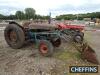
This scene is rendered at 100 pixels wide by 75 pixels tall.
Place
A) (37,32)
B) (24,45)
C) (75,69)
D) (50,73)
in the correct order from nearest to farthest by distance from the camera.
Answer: (75,69) → (50,73) → (37,32) → (24,45)

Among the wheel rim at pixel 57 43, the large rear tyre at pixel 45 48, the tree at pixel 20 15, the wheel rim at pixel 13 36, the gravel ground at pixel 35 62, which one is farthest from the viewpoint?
the tree at pixel 20 15

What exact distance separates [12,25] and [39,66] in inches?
139

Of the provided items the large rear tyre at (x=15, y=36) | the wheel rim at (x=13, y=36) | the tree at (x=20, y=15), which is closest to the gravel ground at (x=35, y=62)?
the large rear tyre at (x=15, y=36)

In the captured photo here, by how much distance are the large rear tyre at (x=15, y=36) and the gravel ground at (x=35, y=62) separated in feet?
1.15

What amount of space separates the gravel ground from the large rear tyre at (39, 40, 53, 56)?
20 cm

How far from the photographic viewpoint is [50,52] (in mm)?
8148

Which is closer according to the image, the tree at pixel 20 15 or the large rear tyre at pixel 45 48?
the large rear tyre at pixel 45 48

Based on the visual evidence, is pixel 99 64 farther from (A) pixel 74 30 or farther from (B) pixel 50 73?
(A) pixel 74 30

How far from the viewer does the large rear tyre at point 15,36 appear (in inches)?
361

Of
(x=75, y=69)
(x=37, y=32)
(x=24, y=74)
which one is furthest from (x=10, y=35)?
(x=75, y=69)

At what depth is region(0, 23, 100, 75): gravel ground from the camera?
6.30m

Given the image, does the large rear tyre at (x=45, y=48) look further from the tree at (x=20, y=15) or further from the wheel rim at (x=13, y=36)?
the tree at (x=20, y=15)

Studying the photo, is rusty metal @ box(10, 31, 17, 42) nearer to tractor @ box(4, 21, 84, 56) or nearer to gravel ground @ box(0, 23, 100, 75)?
tractor @ box(4, 21, 84, 56)

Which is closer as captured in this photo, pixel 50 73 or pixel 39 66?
pixel 50 73
